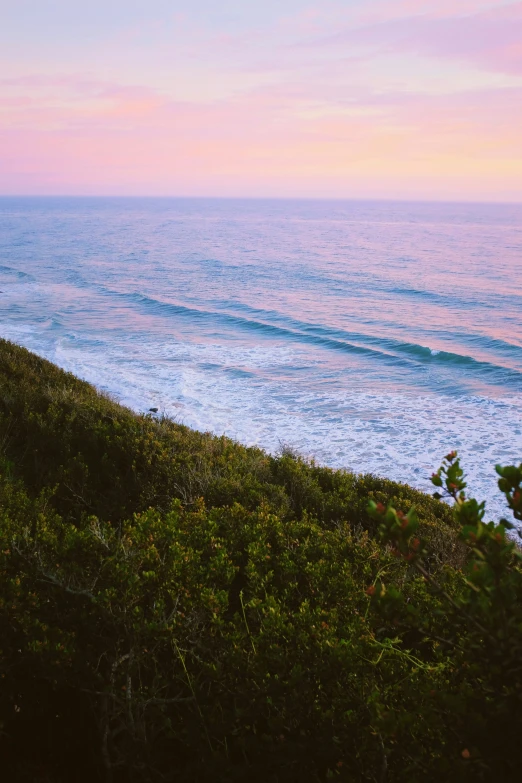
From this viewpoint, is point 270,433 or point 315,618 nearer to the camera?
point 315,618

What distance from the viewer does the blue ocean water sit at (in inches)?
717

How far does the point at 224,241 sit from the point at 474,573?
251 ft

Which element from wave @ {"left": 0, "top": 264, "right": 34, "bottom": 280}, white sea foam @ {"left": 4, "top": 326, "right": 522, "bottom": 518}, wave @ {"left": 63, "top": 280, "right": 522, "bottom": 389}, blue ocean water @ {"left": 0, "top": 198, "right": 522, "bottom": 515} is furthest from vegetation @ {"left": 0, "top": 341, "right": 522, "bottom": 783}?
wave @ {"left": 0, "top": 264, "right": 34, "bottom": 280}

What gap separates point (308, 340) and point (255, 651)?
27.7 meters

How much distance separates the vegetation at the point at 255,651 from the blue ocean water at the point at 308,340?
10.1 metres

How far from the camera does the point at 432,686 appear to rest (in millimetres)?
3039

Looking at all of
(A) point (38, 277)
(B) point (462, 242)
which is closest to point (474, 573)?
(A) point (38, 277)

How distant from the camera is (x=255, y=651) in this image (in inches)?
128

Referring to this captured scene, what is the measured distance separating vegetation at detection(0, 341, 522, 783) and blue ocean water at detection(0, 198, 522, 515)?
10128 mm

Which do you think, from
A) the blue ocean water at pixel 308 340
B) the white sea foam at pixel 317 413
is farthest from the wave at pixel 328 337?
the white sea foam at pixel 317 413

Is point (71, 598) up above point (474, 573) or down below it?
below

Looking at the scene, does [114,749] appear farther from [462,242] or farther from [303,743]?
[462,242]

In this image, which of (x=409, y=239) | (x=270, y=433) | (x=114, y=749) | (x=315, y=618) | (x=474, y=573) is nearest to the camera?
(x=474, y=573)

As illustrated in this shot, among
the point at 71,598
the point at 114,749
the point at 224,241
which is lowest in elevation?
the point at 114,749
